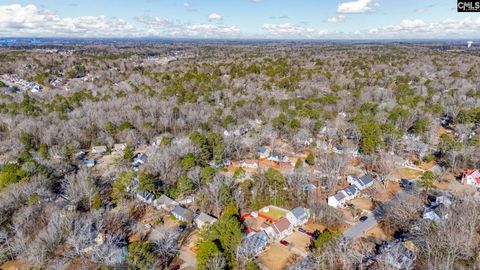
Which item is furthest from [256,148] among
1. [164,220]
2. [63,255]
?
[63,255]

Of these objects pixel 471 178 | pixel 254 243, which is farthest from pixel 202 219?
pixel 471 178

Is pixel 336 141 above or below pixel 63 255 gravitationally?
above

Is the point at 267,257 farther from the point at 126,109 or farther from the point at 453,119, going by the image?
the point at 453,119

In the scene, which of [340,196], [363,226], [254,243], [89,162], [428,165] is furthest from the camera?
[89,162]

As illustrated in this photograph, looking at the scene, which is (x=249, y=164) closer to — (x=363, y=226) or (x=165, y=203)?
(x=165, y=203)

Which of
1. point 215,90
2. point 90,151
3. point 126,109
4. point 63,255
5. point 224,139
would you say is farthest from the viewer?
point 215,90

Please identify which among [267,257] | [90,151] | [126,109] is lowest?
[267,257]

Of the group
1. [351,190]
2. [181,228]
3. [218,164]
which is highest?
[218,164]

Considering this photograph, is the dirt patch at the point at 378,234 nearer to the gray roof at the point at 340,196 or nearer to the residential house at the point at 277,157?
the gray roof at the point at 340,196
